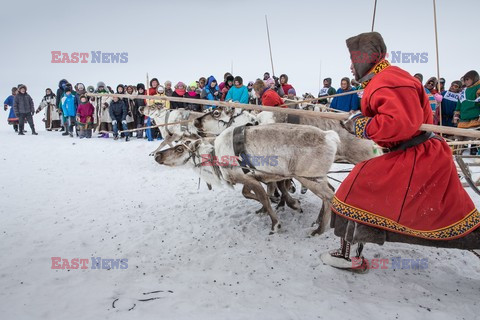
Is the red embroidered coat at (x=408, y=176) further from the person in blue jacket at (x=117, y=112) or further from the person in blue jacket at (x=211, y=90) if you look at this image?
the person in blue jacket at (x=117, y=112)

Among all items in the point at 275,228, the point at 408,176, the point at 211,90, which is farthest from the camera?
the point at 211,90

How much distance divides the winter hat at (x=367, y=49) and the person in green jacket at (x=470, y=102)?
6390 millimetres

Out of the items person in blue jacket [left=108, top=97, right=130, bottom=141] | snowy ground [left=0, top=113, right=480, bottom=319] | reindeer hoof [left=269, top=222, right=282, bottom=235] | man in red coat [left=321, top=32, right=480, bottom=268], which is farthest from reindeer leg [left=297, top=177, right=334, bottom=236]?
person in blue jacket [left=108, top=97, right=130, bottom=141]

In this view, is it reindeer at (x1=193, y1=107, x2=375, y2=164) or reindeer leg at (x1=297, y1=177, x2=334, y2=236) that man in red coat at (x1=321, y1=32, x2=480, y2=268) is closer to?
reindeer leg at (x1=297, y1=177, x2=334, y2=236)

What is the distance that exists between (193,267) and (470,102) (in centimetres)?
799

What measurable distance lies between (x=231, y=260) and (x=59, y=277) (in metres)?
1.79

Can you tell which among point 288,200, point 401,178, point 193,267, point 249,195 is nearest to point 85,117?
point 249,195

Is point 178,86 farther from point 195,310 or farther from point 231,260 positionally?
point 195,310

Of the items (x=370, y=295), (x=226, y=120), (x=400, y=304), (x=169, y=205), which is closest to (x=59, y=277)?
(x=169, y=205)

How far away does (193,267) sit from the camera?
3213 millimetres

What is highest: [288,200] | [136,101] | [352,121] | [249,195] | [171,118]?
[136,101]

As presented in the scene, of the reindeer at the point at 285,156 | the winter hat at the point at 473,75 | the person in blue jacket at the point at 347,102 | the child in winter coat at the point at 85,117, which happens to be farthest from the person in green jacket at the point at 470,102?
the child in winter coat at the point at 85,117

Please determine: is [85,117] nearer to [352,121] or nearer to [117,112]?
[117,112]

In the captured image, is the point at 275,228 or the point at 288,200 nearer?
the point at 275,228
